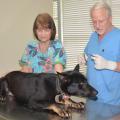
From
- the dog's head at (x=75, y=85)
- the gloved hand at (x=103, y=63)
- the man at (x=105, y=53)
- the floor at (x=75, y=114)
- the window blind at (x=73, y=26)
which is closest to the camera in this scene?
the floor at (x=75, y=114)

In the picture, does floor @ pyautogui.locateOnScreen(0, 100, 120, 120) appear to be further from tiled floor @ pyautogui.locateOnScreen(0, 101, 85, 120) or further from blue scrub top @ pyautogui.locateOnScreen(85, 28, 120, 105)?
blue scrub top @ pyautogui.locateOnScreen(85, 28, 120, 105)

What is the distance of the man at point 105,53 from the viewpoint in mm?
2105

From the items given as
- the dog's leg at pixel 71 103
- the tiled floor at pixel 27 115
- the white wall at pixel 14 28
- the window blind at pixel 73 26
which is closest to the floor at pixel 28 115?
the tiled floor at pixel 27 115

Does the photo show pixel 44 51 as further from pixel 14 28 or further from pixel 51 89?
pixel 14 28

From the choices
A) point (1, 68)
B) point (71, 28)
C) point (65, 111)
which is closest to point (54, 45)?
point (65, 111)

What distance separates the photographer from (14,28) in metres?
3.52

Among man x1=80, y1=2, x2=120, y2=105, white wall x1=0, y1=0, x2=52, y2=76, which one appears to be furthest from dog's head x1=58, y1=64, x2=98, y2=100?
white wall x1=0, y1=0, x2=52, y2=76

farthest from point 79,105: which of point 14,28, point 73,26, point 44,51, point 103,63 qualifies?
point 73,26

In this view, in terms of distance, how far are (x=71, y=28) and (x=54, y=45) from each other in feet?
4.93

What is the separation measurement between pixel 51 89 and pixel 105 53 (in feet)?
1.71

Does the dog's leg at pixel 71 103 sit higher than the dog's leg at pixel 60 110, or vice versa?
the dog's leg at pixel 60 110

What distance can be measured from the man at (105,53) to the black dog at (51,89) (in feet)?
1.01

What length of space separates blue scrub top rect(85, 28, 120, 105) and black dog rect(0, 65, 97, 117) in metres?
0.31

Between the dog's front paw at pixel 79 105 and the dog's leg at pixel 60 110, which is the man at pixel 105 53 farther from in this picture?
the dog's leg at pixel 60 110
